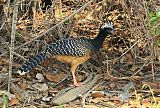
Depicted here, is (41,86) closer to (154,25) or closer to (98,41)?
(98,41)

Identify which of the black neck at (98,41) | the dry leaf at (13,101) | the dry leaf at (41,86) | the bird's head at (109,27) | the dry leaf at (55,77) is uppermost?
the bird's head at (109,27)

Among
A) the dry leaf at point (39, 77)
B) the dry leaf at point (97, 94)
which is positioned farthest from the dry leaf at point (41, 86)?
the dry leaf at point (97, 94)

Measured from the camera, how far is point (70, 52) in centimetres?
651

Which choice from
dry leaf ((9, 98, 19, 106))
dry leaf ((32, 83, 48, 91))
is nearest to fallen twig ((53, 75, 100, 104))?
dry leaf ((32, 83, 48, 91))

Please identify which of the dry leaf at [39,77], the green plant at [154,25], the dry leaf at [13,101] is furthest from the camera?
the dry leaf at [39,77]

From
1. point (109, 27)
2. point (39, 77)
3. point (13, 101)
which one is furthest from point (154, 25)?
point (13, 101)

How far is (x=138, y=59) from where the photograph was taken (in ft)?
24.3

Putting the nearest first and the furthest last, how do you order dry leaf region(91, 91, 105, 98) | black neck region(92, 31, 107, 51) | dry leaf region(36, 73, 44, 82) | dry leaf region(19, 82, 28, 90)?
dry leaf region(91, 91, 105, 98) < dry leaf region(19, 82, 28, 90) < dry leaf region(36, 73, 44, 82) < black neck region(92, 31, 107, 51)

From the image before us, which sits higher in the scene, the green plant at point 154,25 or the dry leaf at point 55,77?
the green plant at point 154,25

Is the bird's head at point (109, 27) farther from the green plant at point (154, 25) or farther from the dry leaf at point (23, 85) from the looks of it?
the dry leaf at point (23, 85)

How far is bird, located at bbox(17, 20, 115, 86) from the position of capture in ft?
20.7

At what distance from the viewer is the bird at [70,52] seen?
6305mm

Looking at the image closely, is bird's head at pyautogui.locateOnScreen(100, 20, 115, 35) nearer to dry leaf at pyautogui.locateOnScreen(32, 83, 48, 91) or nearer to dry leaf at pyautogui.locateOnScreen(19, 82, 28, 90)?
dry leaf at pyautogui.locateOnScreen(32, 83, 48, 91)

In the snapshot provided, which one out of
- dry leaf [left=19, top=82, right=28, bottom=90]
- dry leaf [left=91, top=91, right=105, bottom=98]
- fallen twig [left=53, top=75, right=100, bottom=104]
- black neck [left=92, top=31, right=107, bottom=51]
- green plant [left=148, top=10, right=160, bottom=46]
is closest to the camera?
green plant [left=148, top=10, right=160, bottom=46]
